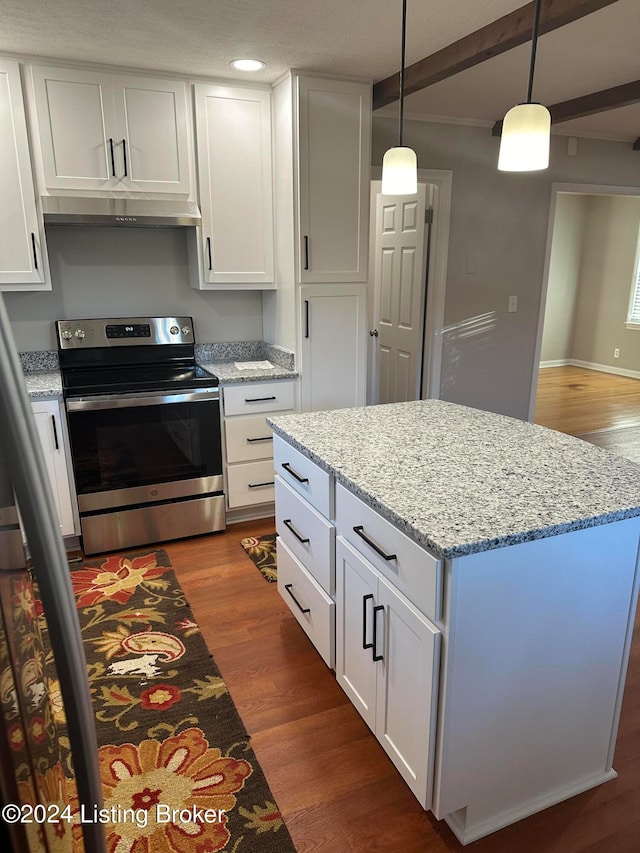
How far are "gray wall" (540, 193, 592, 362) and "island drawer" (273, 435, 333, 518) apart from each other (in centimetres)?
647

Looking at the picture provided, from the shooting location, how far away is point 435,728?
1.40 meters

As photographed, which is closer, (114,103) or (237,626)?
(237,626)

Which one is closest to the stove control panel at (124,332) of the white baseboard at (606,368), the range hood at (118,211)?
the range hood at (118,211)

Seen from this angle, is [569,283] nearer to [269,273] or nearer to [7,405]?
[269,273]

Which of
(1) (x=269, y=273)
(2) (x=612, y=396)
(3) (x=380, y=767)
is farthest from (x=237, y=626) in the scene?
(2) (x=612, y=396)

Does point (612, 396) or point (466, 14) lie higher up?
point (466, 14)

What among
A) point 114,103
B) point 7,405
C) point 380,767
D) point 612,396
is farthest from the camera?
point 612,396

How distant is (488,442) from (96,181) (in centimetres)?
235

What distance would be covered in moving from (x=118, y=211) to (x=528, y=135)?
2.15 m

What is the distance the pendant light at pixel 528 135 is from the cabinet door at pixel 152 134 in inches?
80.7

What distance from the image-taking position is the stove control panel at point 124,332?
3.31 metres

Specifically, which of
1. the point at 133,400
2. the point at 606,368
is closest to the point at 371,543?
the point at 133,400

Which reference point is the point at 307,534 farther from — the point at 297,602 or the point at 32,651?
the point at 32,651

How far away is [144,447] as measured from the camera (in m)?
3.07
